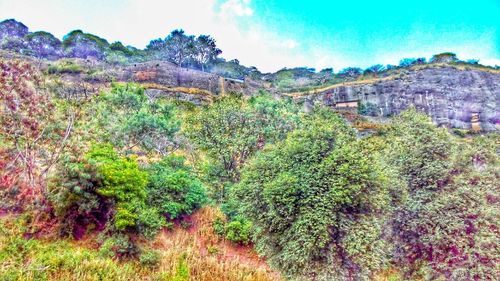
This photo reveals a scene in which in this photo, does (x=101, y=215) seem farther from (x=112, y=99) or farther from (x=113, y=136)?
(x=112, y=99)

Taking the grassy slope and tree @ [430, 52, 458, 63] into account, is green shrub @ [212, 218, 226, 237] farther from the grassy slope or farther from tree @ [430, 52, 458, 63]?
tree @ [430, 52, 458, 63]

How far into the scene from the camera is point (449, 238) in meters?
8.57

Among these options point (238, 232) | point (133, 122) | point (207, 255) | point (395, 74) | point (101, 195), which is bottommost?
point (207, 255)

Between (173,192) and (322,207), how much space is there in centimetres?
650

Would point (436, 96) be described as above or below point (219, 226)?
above

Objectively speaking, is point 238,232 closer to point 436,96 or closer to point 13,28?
point 436,96

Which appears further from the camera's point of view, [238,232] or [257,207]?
[238,232]

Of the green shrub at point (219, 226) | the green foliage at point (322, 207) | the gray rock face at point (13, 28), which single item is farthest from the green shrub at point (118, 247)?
the gray rock face at point (13, 28)

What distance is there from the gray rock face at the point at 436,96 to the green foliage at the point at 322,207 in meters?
50.7

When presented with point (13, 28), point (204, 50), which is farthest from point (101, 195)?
point (13, 28)

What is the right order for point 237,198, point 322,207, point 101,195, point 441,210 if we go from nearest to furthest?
1. point 322,207
2. point 441,210
3. point 237,198
4. point 101,195

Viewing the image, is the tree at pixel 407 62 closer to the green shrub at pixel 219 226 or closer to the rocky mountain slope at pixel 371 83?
the rocky mountain slope at pixel 371 83

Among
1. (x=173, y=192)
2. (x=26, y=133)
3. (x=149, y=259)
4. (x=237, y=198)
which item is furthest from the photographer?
(x=173, y=192)

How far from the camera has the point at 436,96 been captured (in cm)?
5978
